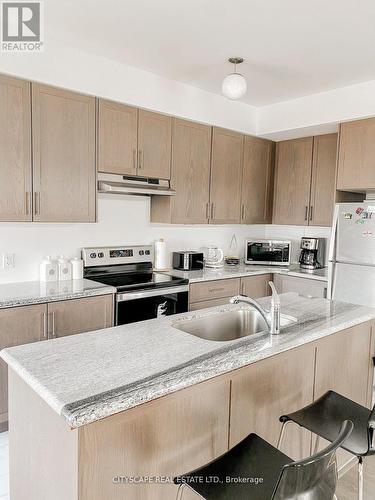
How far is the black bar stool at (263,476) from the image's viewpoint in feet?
3.46

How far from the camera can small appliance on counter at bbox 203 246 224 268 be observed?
3.95m

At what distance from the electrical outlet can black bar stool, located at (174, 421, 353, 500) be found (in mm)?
2167

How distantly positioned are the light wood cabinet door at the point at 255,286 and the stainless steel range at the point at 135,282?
764mm

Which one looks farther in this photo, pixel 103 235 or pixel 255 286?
pixel 255 286

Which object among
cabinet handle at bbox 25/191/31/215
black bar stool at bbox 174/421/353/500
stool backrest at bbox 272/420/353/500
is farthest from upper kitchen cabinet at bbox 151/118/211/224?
stool backrest at bbox 272/420/353/500

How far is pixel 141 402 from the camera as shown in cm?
116

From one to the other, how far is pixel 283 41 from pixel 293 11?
0.38 meters

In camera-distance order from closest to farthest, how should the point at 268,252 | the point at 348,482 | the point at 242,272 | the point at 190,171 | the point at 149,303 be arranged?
the point at 348,482 < the point at 149,303 < the point at 190,171 < the point at 242,272 < the point at 268,252

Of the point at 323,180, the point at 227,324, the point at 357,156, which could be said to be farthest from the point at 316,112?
the point at 227,324

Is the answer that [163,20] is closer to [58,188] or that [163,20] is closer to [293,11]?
[293,11]

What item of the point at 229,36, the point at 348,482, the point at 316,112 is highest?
the point at 229,36

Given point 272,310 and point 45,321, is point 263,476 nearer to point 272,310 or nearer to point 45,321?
point 272,310

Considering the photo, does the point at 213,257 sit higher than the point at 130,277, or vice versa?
the point at 213,257

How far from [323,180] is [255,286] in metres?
1.31
